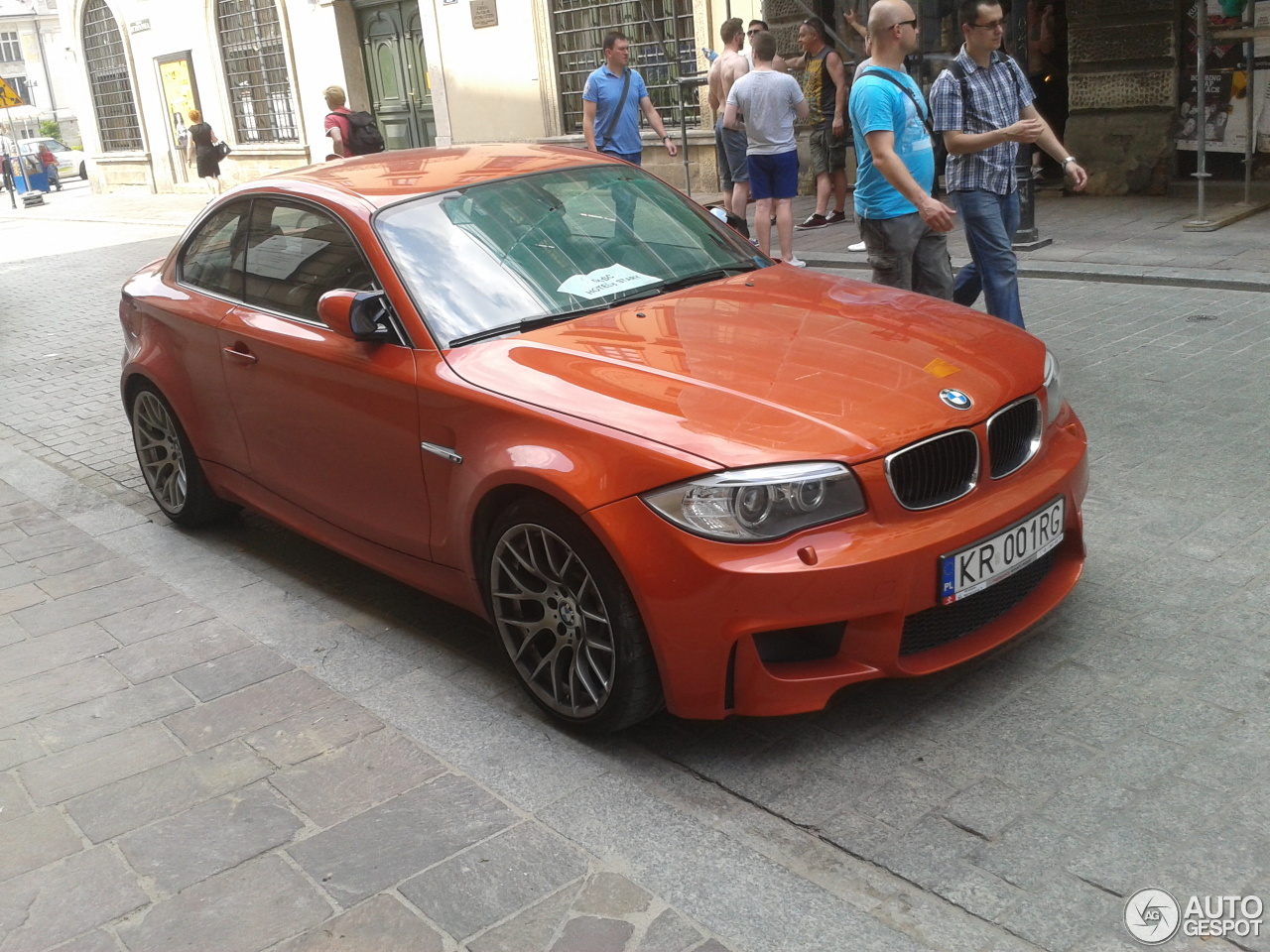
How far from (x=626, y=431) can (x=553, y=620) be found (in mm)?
626

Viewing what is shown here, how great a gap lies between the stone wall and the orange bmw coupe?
867cm

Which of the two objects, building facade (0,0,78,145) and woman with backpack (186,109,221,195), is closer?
woman with backpack (186,109,221,195)

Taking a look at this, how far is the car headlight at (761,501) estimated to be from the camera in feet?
10.4

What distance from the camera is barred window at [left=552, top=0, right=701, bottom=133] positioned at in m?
16.5

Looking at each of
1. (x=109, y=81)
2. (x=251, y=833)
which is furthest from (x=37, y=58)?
(x=251, y=833)

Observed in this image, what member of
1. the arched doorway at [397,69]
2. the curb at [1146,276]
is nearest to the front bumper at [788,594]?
the curb at [1146,276]

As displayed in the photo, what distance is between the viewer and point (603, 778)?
3455 millimetres

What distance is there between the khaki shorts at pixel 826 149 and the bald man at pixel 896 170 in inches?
257

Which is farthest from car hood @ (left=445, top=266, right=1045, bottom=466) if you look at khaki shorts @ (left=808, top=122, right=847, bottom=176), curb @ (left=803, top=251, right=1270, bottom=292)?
khaki shorts @ (left=808, top=122, right=847, bottom=176)

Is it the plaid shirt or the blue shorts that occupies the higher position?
the plaid shirt

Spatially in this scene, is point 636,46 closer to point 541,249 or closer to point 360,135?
point 360,135

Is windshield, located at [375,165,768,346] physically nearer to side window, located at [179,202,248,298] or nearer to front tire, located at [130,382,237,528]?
side window, located at [179,202,248,298]

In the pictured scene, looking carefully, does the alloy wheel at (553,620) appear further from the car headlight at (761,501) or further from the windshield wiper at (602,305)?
the windshield wiper at (602,305)

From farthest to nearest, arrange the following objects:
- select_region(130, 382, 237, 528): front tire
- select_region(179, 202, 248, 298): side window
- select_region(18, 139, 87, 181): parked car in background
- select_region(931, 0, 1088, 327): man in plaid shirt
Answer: select_region(18, 139, 87, 181): parked car in background, select_region(931, 0, 1088, 327): man in plaid shirt, select_region(130, 382, 237, 528): front tire, select_region(179, 202, 248, 298): side window
